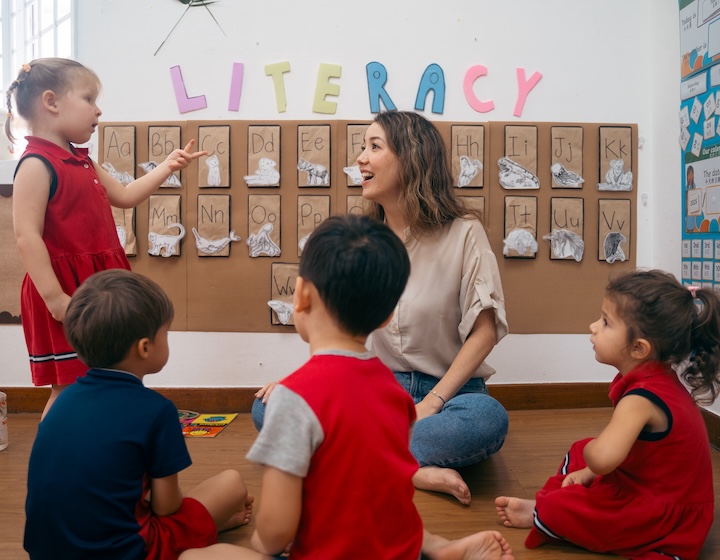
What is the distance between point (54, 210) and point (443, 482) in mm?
1139

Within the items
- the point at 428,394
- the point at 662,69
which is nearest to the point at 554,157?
the point at 662,69

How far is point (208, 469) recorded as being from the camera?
1682 millimetres

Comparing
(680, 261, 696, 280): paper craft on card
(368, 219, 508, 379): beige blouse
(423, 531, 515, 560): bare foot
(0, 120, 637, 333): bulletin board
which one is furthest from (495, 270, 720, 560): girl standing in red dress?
(0, 120, 637, 333): bulletin board

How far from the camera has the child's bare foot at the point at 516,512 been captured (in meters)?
1.33

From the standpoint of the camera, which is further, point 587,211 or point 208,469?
point 587,211

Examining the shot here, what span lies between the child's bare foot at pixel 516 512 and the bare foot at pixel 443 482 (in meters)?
0.11

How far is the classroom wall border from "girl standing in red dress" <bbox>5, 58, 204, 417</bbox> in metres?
0.74

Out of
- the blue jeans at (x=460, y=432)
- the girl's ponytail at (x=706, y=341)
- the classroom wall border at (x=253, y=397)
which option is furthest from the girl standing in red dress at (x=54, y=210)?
the girl's ponytail at (x=706, y=341)

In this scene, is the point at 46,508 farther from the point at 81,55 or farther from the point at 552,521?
the point at 81,55

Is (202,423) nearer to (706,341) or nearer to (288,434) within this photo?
(288,434)

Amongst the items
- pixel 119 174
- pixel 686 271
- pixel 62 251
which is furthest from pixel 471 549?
pixel 119 174

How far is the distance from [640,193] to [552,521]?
1419 millimetres

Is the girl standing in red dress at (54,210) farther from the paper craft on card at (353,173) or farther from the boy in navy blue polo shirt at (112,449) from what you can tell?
the paper craft on card at (353,173)

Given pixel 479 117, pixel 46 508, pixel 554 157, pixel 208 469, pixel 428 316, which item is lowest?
pixel 208 469
